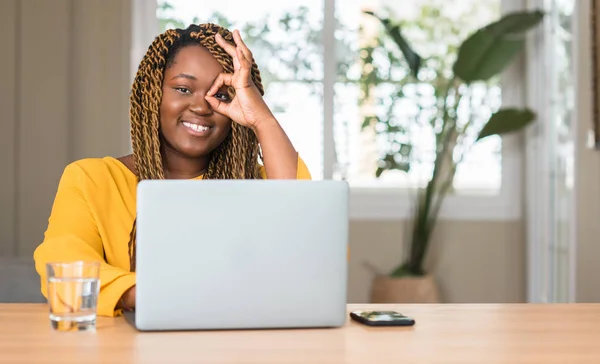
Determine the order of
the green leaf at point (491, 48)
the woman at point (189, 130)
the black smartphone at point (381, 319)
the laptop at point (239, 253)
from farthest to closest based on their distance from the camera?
the green leaf at point (491, 48)
the woman at point (189, 130)
the black smartphone at point (381, 319)
the laptop at point (239, 253)

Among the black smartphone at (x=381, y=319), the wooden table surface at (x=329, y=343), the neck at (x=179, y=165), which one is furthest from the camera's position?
the neck at (x=179, y=165)

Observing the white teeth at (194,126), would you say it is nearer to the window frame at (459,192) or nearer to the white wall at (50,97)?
the white wall at (50,97)

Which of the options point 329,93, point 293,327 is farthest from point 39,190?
point 293,327

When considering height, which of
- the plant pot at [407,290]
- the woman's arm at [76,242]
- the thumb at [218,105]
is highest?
the thumb at [218,105]

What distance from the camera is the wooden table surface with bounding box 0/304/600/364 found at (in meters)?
1.16

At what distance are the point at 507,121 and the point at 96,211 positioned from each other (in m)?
2.80

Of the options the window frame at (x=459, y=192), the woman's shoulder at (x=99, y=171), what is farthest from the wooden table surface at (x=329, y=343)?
the window frame at (x=459, y=192)

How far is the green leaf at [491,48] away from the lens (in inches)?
166

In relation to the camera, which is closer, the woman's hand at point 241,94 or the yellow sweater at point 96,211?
the yellow sweater at point 96,211

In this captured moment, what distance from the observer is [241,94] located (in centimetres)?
202

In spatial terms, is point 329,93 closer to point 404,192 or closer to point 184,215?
point 404,192

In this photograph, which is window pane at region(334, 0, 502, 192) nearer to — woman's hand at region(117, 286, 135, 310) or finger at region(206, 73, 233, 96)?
finger at region(206, 73, 233, 96)

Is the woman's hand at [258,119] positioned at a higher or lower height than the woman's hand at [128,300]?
higher

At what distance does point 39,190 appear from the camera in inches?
170
